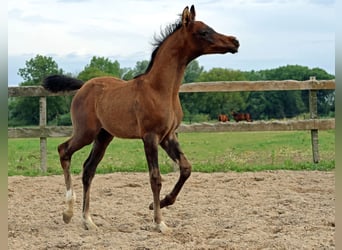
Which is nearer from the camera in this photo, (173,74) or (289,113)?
(173,74)

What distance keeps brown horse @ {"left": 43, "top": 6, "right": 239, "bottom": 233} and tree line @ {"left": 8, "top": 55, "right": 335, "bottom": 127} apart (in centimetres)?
114

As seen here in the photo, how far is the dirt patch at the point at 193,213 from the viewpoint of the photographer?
13.3ft

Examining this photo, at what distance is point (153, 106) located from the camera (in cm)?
451

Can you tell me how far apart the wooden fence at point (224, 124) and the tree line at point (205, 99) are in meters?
0.30

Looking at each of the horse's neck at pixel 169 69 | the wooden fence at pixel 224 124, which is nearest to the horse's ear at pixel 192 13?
the horse's neck at pixel 169 69

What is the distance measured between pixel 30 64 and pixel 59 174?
2039mm

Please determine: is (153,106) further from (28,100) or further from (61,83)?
(28,100)

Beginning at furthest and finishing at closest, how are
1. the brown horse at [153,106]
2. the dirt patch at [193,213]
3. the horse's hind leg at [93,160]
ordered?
1. the horse's hind leg at [93,160]
2. the brown horse at [153,106]
3. the dirt patch at [193,213]

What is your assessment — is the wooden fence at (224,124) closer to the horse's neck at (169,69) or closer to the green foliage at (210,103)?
the horse's neck at (169,69)

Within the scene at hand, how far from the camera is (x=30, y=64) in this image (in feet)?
28.6

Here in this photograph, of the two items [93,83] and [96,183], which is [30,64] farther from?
[93,83]

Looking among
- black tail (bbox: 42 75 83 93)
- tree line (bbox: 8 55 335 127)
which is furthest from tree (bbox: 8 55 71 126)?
black tail (bbox: 42 75 83 93)

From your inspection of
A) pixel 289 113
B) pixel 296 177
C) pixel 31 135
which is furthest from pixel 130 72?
pixel 289 113

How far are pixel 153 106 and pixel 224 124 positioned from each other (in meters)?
4.12
